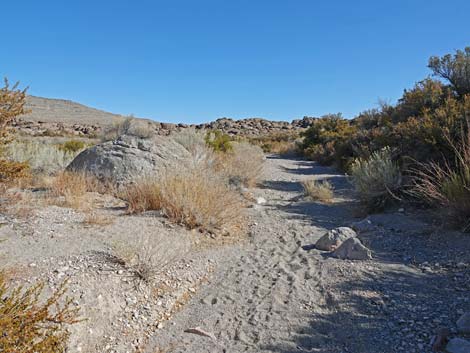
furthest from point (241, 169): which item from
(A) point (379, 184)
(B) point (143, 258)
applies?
(B) point (143, 258)

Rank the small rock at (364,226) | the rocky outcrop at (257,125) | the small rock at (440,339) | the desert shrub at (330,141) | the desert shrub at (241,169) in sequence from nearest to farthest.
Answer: the small rock at (440,339) → the small rock at (364,226) → the desert shrub at (241,169) → the desert shrub at (330,141) → the rocky outcrop at (257,125)

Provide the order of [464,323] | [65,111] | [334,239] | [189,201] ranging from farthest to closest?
[65,111] < [189,201] < [334,239] < [464,323]

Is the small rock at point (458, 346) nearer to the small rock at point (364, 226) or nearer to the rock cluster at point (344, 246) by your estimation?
the rock cluster at point (344, 246)

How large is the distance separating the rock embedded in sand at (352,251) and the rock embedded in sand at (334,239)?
176 mm

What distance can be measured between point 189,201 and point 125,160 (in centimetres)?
280

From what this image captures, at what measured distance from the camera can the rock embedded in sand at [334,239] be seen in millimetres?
4359

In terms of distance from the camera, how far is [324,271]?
A: 12.4 feet

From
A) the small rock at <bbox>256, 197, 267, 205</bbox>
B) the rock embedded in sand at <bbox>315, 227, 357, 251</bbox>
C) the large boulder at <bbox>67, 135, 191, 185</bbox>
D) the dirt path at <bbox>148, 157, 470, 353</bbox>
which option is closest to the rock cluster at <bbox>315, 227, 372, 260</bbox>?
the rock embedded in sand at <bbox>315, 227, 357, 251</bbox>

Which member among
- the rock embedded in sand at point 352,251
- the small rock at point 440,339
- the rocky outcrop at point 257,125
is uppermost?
the rocky outcrop at point 257,125

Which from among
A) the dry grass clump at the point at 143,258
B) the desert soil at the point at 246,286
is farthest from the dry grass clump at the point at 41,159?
the dry grass clump at the point at 143,258

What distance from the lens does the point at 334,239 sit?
438cm

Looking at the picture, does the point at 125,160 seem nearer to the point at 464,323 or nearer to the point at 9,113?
the point at 9,113

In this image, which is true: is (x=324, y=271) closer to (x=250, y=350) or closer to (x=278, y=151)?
(x=250, y=350)

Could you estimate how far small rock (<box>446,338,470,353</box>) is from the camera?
2.16 m
